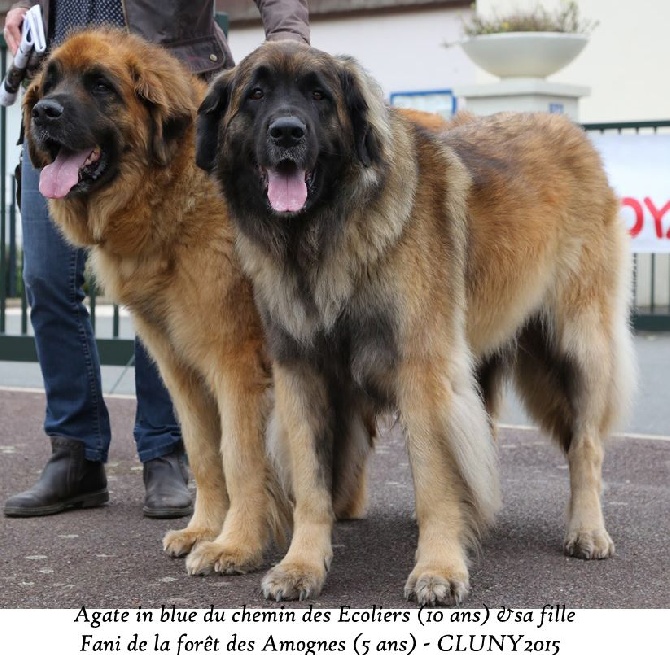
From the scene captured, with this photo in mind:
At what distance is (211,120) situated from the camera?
3898 mm

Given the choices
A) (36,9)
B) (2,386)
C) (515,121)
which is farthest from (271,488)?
(2,386)

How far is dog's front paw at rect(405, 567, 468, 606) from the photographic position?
360 cm

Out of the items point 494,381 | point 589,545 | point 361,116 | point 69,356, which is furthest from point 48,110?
point 589,545

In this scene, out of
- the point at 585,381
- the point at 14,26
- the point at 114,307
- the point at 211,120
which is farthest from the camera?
the point at 114,307

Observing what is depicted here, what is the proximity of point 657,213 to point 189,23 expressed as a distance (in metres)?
5.46

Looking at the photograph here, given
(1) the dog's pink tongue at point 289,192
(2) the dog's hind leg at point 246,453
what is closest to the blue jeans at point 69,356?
(2) the dog's hind leg at point 246,453

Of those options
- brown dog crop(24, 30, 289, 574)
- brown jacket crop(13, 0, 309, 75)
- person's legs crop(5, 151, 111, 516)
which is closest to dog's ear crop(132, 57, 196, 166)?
brown dog crop(24, 30, 289, 574)

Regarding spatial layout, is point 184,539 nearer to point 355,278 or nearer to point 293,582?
point 293,582

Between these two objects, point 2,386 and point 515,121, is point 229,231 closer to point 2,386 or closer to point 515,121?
point 515,121

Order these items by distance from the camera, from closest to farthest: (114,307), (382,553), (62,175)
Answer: (62,175) < (382,553) < (114,307)

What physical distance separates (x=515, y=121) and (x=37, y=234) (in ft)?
6.35

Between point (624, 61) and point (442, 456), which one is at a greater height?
point (442, 456)

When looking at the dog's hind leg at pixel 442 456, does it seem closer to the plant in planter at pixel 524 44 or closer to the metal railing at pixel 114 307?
the metal railing at pixel 114 307

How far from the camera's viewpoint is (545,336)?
468 centimetres
